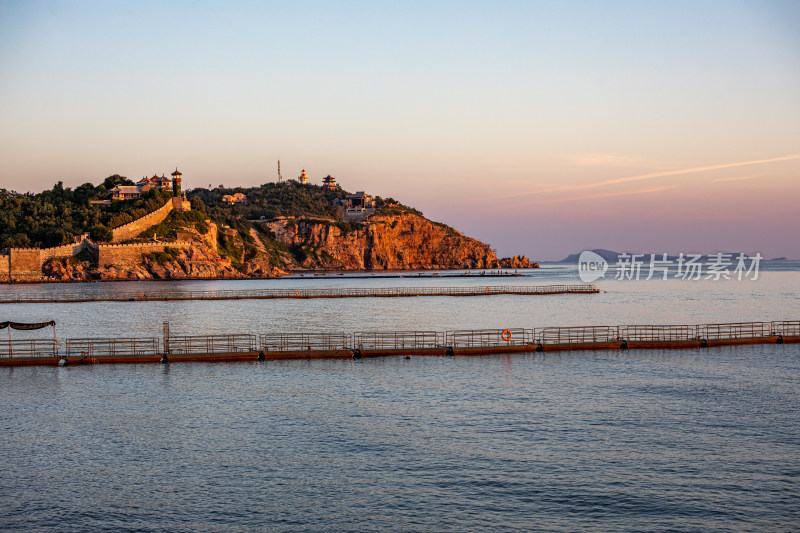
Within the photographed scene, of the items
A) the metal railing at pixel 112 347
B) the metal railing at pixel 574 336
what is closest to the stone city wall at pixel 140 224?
the metal railing at pixel 112 347

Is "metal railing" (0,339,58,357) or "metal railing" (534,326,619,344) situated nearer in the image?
"metal railing" (0,339,58,357)

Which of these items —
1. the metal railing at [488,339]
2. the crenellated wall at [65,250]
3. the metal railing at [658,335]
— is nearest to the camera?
the metal railing at [488,339]

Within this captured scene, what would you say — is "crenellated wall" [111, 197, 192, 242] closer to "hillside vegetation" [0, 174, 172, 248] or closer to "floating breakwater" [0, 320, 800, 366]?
"hillside vegetation" [0, 174, 172, 248]

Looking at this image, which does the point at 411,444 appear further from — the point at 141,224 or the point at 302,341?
the point at 141,224

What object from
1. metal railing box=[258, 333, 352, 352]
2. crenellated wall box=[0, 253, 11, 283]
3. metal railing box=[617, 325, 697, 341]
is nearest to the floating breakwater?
metal railing box=[258, 333, 352, 352]

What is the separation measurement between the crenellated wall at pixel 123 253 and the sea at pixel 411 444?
13288 centimetres

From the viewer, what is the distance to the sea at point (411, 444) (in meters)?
21.0

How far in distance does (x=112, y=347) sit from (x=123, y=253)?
4895 inches

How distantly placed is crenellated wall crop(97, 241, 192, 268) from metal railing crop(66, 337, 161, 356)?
119163 millimetres

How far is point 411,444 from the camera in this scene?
93.0ft

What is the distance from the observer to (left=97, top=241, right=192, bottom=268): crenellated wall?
170375mm

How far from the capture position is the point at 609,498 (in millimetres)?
22141

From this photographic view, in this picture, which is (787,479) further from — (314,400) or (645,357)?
(645,357)

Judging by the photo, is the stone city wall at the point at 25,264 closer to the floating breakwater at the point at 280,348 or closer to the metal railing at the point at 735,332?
the floating breakwater at the point at 280,348
